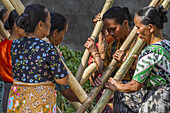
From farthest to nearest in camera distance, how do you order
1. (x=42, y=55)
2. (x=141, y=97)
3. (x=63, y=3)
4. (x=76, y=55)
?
(x=63, y=3), (x=76, y=55), (x=141, y=97), (x=42, y=55)

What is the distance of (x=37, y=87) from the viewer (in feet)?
8.89

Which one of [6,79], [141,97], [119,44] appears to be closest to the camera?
[141,97]

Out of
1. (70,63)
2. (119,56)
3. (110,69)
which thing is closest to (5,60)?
(110,69)

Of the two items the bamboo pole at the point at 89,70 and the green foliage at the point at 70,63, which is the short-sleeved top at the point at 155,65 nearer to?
the bamboo pole at the point at 89,70

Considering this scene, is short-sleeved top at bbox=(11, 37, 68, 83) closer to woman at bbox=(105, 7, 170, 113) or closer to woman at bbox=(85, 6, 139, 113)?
woman at bbox=(105, 7, 170, 113)

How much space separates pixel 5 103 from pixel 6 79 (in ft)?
1.06

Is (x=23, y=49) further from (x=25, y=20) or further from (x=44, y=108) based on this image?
(x=44, y=108)

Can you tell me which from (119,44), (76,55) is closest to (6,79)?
(119,44)

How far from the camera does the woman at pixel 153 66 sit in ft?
8.85

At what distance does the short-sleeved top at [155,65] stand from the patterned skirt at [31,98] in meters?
0.92

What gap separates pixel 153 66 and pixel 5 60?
1.83 meters

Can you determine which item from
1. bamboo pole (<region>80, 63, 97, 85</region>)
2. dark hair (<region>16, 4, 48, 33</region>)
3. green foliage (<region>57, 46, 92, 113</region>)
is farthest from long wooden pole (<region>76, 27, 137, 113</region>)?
green foliage (<region>57, 46, 92, 113</region>)

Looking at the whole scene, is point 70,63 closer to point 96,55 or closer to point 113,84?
point 96,55

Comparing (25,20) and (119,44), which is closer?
(25,20)
